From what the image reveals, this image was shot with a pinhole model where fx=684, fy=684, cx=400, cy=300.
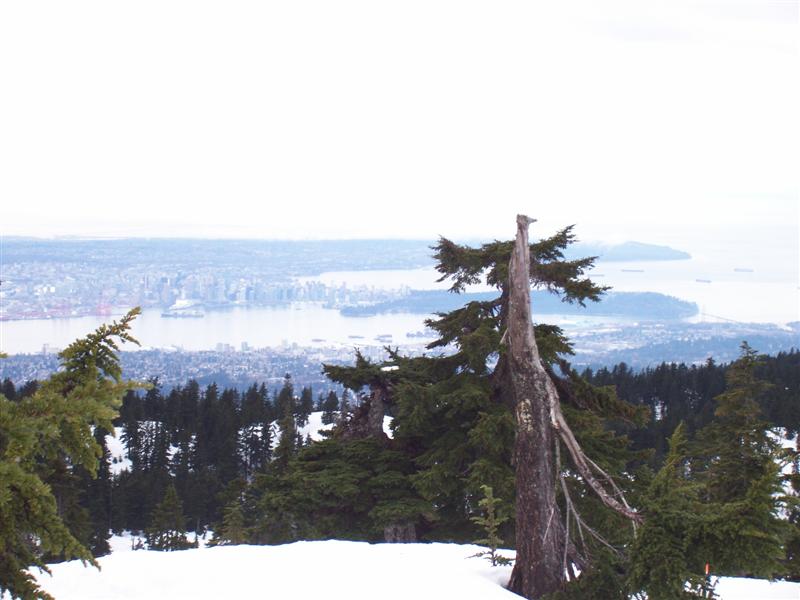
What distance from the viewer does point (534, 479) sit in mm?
7070

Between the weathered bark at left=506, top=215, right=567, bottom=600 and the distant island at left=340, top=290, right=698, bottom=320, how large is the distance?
150 metres

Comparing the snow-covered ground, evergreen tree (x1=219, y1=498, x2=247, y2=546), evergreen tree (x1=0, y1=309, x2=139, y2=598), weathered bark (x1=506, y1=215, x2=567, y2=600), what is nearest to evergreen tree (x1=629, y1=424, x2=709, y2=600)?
the snow-covered ground

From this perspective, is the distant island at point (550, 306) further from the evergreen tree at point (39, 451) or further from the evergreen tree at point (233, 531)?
the evergreen tree at point (39, 451)

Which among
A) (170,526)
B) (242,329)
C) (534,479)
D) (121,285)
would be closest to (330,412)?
(170,526)

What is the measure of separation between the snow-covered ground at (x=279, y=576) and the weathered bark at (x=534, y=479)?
516mm

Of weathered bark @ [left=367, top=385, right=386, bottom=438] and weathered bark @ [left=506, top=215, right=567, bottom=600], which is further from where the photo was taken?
weathered bark @ [left=367, top=385, right=386, bottom=438]

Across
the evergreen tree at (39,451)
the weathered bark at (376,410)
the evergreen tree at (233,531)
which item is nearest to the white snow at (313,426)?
the evergreen tree at (233,531)

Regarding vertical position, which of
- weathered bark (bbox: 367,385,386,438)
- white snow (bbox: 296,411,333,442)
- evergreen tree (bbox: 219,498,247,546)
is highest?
weathered bark (bbox: 367,385,386,438)

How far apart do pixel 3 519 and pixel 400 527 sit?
10.1m

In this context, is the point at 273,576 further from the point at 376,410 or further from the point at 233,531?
the point at 233,531

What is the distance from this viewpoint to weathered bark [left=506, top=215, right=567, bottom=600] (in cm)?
696

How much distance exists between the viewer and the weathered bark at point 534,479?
6965 millimetres

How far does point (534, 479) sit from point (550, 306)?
17531 cm

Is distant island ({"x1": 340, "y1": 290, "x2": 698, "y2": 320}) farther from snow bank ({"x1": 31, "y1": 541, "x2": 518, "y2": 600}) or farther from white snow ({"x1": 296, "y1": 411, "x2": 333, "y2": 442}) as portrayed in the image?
snow bank ({"x1": 31, "y1": 541, "x2": 518, "y2": 600})
